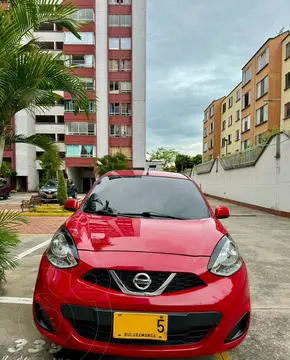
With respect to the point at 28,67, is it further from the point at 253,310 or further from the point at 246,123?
the point at 246,123

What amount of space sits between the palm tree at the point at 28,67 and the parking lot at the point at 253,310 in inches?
87.5

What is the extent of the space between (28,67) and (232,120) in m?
33.6

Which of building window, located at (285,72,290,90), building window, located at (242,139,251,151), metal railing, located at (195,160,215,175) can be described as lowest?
metal railing, located at (195,160,215,175)

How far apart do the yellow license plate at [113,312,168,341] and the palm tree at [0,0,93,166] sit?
125 inches

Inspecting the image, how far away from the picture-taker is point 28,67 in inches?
155

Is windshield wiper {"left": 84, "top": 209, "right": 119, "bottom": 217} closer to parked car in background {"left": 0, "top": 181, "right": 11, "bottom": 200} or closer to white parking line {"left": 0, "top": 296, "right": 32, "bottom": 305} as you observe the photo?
white parking line {"left": 0, "top": 296, "right": 32, "bottom": 305}

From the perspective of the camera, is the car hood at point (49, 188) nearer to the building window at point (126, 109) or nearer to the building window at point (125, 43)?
the building window at point (126, 109)

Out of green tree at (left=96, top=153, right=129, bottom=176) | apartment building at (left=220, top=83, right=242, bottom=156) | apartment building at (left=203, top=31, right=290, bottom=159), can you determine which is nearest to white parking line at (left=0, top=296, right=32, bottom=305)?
apartment building at (left=203, top=31, right=290, bottom=159)

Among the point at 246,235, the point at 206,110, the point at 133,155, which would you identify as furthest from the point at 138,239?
the point at 206,110

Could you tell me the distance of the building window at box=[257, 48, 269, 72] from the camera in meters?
23.7

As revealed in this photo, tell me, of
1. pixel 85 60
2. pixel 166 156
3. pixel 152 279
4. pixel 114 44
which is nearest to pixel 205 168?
pixel 85 60

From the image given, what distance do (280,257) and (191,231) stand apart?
145 inches

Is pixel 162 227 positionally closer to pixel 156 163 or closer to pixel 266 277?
pixel 266 277

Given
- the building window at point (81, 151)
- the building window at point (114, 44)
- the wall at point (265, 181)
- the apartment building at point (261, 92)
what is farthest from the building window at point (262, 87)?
the building window at point (81, 151)
